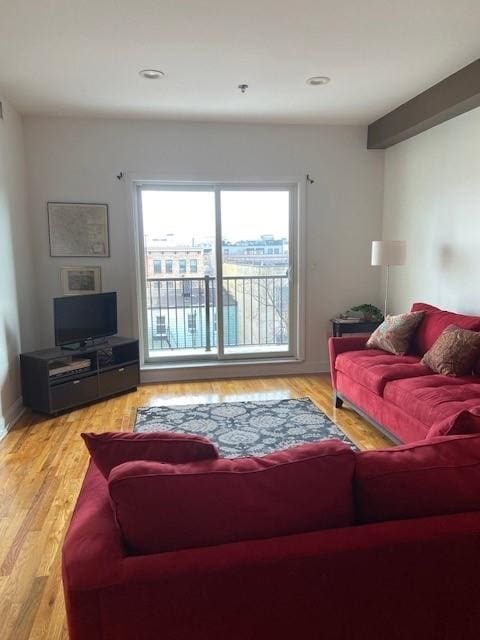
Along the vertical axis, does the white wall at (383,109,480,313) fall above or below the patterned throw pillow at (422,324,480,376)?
above

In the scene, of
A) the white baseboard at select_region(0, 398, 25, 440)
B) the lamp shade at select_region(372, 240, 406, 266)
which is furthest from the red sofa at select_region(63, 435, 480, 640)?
the lamp shade at select_region(372, 240, 406, 266)

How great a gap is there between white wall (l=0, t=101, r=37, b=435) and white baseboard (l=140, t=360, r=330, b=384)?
4.05ft

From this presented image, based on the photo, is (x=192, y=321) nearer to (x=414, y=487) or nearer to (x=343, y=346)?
(x=343, y=346)

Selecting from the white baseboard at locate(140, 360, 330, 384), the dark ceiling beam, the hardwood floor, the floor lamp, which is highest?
the dark ceiling beam

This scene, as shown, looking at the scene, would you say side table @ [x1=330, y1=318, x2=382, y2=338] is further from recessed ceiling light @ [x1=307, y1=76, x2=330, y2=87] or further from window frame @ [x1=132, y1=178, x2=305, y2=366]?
recessed ceiling light @ [x1=307, y1=76, x2=330, y2=87]

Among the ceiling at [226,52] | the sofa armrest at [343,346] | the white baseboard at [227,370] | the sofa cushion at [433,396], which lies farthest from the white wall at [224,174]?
the sofa cushion at [433,396]

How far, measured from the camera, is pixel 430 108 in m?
3.70

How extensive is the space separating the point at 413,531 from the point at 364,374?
2.36 meters

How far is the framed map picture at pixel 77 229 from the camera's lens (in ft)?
14.7

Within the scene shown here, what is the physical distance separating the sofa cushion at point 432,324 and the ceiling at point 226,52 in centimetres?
178

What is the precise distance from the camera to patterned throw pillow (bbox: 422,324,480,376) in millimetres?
3029

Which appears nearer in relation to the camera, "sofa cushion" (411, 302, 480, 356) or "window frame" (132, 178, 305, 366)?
"sofa cushion" (411, 302, 480, 356)

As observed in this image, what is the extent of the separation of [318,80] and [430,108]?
0.98m

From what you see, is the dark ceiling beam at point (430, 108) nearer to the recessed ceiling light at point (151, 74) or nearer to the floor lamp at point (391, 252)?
the floor lamp at point (391, 252)
